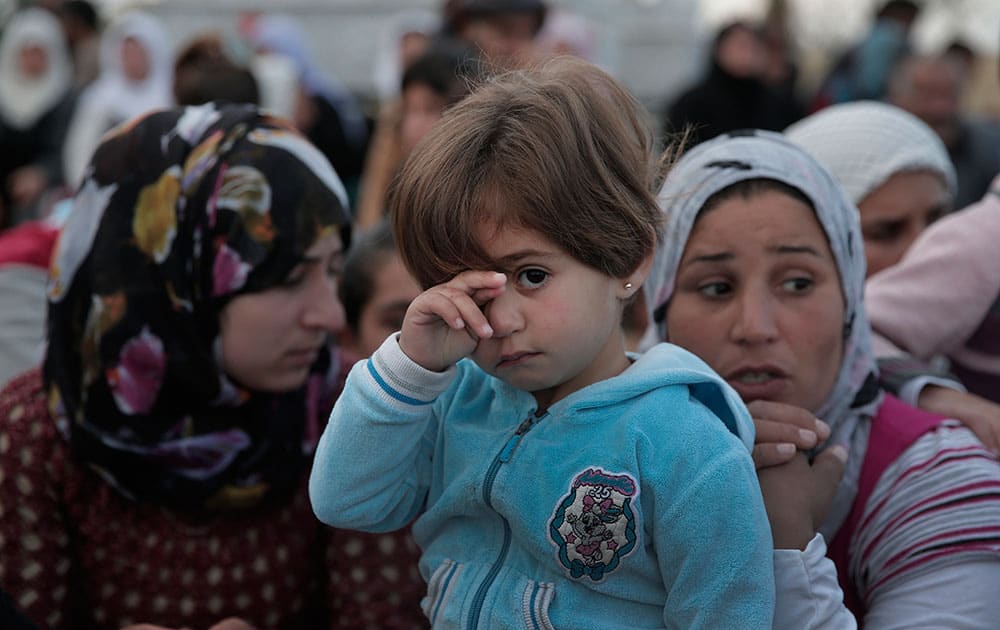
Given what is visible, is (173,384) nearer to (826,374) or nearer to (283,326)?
(283,326)

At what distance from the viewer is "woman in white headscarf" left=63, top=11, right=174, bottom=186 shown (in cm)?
764

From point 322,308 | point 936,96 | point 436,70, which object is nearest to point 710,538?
point 322,308

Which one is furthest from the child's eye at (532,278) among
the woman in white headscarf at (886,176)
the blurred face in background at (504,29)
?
the blurred face in background at (504,29)

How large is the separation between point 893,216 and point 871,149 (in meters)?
0.19

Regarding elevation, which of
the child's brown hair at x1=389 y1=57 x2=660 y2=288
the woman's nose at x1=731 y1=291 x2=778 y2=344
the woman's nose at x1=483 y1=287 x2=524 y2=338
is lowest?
the woman's nose at x1=731 y1=291 x2=778 y2=344

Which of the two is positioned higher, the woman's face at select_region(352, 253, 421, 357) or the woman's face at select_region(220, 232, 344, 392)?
the woman's face at select_region(220, 232, 344, 392)

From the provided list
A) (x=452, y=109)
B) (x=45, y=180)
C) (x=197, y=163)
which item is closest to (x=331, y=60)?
(x=45, y=180)

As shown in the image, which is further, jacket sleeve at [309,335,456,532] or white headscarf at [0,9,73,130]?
white headscarf at [0,9,73,130]

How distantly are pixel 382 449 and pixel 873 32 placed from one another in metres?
7.32

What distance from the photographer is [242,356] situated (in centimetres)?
253

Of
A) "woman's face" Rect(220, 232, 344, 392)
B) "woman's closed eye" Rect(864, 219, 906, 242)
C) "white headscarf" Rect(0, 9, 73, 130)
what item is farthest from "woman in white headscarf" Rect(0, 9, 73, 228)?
"woman's closed eye" Rect(864, 219, 906, 242)

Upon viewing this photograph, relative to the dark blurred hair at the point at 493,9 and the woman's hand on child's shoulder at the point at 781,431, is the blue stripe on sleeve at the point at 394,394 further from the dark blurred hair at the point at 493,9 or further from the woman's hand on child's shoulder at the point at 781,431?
the dark blurred hair at the point at 493,9

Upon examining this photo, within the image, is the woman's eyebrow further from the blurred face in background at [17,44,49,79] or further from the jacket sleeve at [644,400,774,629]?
the blurred face in background at [17,44,49,79]

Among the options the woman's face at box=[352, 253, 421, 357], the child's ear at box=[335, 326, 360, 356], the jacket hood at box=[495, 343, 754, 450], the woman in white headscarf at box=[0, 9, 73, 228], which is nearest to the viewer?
the jacket hood at box=[495, 343, 754, 450]
